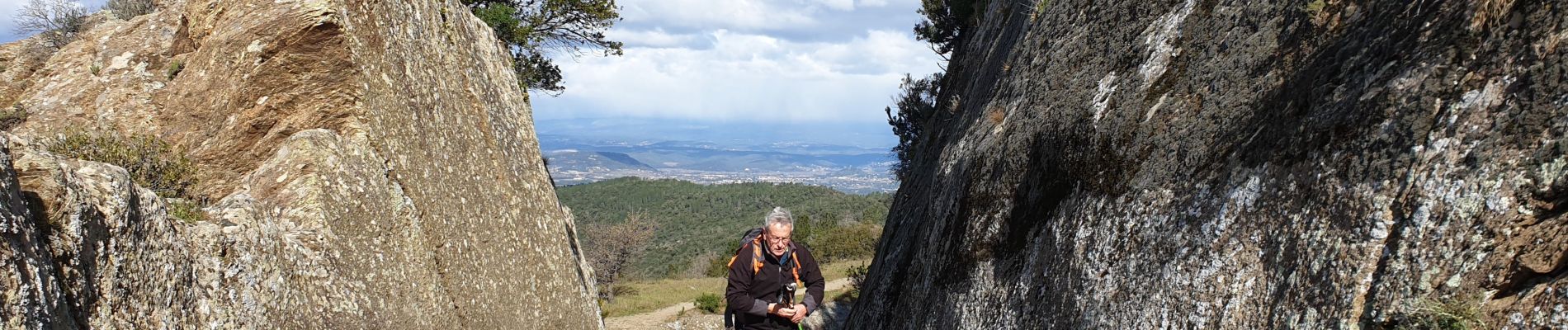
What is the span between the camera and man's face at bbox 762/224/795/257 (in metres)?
6.64

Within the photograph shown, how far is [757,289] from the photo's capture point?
6.84 meters

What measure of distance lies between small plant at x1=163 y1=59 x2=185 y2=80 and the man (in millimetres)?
6217

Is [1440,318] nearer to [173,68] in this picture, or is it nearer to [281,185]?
[281,185]

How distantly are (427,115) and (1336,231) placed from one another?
8573mm

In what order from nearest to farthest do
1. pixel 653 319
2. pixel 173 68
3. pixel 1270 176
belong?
1. pixel 1270 176
2. pixel 173 68
3. pixel 653 319

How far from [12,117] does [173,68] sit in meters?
1.31

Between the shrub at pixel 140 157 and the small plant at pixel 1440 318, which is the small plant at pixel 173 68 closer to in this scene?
the shrub at pixel 140 157

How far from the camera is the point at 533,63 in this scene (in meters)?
19.2

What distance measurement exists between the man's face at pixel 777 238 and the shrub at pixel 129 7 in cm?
1381

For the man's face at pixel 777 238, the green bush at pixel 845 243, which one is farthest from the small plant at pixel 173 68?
the green bush at pixel 845 243

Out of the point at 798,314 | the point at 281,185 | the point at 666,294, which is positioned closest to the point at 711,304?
the point at 666,294

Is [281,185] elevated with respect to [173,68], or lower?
lower

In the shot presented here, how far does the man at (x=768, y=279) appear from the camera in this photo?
6.66m

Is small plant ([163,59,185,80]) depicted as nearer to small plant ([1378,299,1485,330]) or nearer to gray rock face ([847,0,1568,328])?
gray rock face ([847,0,1568,328])
